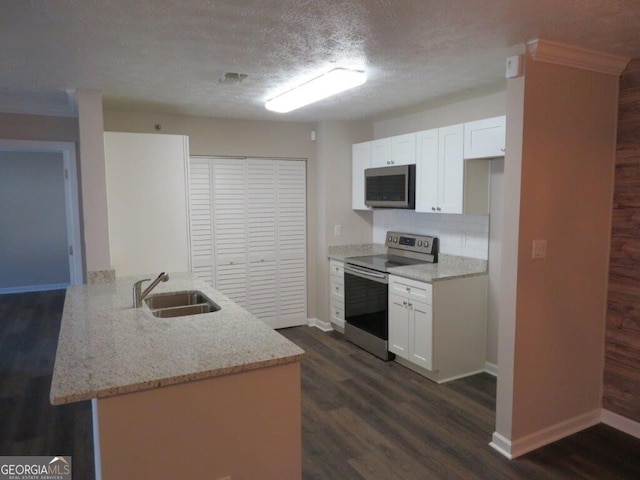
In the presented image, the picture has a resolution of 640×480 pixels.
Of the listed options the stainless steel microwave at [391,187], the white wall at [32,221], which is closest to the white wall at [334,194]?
the stainless steel microwave at [391,187]

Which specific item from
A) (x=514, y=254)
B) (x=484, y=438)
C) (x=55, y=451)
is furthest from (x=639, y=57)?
(x=55, y=451)

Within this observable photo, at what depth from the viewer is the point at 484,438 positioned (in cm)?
292

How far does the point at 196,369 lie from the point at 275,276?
132 inches

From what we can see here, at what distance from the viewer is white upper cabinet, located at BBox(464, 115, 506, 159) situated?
3324 millimetres

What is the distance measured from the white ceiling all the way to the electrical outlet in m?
1.13

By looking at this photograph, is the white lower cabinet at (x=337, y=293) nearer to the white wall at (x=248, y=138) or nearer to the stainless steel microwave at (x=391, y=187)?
the white wall at (x=248, y=138)

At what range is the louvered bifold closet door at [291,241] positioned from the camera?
203 inches

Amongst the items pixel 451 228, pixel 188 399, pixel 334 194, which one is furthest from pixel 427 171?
pixel 188 399

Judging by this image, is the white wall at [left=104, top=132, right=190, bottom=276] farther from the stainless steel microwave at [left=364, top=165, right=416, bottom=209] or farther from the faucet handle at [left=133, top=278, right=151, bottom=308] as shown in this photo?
the stainless steel microwave at [left=364, top=165, right=416, bottom=209]

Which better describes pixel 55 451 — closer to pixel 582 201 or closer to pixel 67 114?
pixel 67 114

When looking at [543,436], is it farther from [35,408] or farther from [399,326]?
[35,408]

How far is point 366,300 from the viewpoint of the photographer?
4488 mm

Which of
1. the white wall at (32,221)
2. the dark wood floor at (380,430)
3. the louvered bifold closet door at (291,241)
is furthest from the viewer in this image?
the white wall at (32,221)

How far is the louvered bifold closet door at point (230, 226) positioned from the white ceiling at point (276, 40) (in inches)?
53.9
